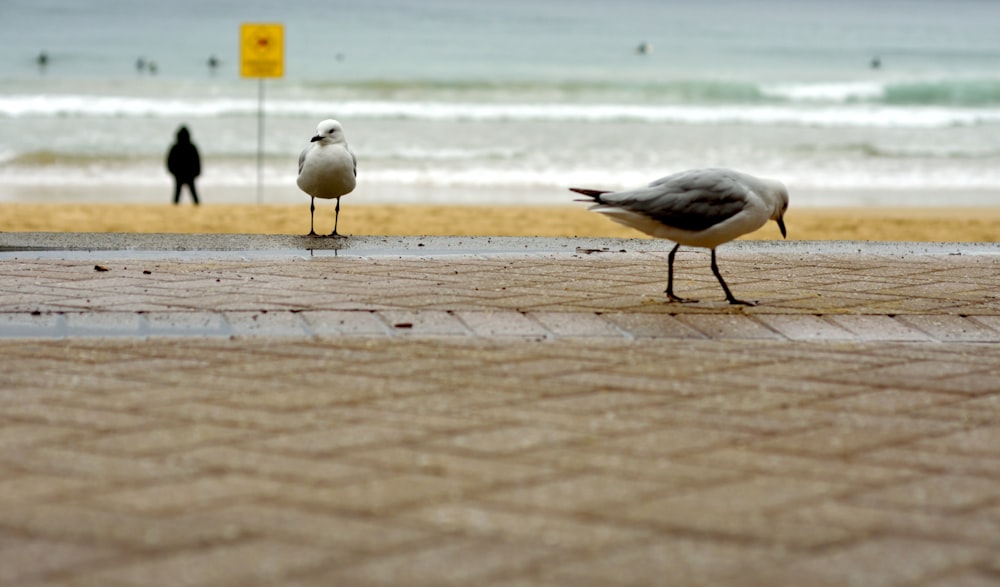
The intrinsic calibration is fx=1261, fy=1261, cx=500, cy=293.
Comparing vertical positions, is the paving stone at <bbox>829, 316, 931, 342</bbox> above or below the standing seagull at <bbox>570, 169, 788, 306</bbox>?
below

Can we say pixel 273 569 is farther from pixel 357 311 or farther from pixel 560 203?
pixel 560 203

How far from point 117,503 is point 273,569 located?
1.85 feet

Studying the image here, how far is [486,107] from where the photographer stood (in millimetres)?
29328

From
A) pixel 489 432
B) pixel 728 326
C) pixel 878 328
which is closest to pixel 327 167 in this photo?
pixel 728 326

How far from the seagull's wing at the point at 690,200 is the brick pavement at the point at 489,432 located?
393mm

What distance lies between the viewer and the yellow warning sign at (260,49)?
532 inches

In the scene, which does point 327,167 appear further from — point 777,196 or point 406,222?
point 406,222

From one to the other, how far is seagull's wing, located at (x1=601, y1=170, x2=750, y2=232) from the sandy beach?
4745 mm

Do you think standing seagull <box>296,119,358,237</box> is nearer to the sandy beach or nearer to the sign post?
the sandy beach

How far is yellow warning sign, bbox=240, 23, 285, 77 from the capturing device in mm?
13516

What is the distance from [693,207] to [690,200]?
1.3 inches

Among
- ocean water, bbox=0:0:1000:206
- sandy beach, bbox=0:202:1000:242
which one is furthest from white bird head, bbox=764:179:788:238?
ocean water, bbox=0:0:1000:206

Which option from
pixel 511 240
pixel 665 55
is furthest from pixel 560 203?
pixel 665 55

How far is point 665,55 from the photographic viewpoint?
48375 mm
